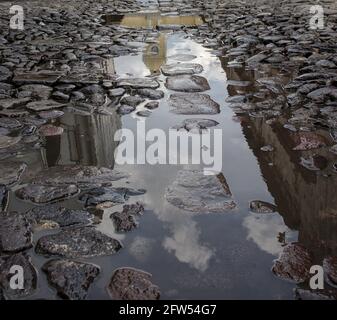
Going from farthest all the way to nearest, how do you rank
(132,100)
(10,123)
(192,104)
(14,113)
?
(132,100), (192,104), (14,113), (10,123)

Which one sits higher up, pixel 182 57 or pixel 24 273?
pixel 24 273

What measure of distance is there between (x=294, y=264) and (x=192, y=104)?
2377 mm

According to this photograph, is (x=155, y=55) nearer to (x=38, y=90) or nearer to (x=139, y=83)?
(x=139, y=83)

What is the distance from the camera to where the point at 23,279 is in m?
1.85

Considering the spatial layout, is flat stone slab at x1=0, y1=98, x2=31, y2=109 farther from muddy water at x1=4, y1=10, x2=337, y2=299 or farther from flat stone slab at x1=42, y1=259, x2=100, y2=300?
flat stone slab at x1=42, y1=259, x2=100, y2=300

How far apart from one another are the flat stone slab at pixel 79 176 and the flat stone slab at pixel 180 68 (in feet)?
8.70

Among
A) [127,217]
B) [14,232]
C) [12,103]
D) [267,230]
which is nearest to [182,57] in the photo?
[12,103]

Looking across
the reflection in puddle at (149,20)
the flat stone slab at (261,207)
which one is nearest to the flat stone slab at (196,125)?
the flat stone slab at (261,207)

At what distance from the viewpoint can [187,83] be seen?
479 centimetres

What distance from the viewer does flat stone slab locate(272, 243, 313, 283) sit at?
73.4 inches
